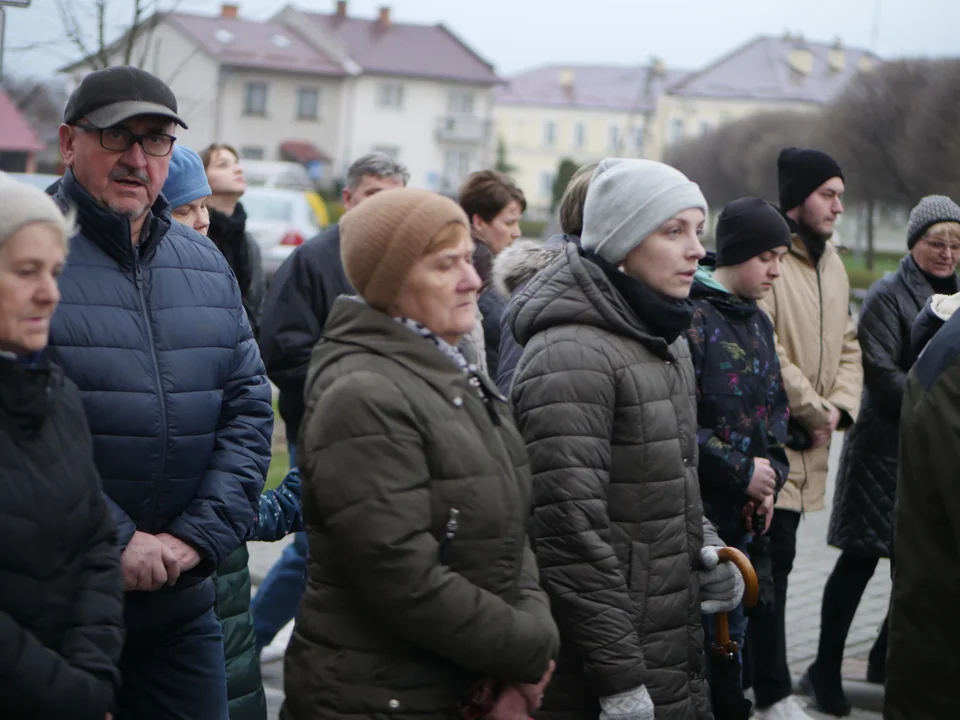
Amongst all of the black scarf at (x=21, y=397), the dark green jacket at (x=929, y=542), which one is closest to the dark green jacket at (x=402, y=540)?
the black scarf at (x=21, y=397)

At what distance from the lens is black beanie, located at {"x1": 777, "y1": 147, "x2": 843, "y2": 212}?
5.99 meters

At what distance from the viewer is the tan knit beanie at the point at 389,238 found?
2992 millimetres

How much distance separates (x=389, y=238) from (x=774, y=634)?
11.2 ft

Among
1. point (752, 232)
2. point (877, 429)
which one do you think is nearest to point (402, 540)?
point (752, 232)

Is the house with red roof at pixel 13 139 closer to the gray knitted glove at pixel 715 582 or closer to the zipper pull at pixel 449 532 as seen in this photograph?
the gray knitted glove at pixel 715 582

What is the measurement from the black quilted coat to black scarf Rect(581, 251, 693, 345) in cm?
270

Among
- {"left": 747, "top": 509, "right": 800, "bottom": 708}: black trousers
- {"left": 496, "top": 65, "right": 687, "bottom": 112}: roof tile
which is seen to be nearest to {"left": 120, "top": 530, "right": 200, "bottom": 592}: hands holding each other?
{"left": 747, "top": 509, "right": 800, "bottom": 708}: black trousers

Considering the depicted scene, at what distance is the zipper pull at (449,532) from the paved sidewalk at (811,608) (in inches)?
115

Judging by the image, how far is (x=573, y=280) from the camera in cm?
384

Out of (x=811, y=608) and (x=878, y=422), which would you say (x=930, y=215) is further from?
(x=811, y=608)

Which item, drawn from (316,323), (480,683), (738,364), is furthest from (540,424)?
(316,323)

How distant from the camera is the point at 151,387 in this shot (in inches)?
137

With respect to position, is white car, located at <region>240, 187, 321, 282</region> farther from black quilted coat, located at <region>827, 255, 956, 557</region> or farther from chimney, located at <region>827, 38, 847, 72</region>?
chimney, located at <region>827, 38, 847, 72</region>

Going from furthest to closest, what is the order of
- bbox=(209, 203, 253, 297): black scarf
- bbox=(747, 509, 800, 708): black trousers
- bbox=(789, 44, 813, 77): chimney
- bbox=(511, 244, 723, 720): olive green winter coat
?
1. bbox=(789, 44, 813, 77): chimney
2. bbox=(209, 203, 253, 297): black scarf
3. bbox=(747, 509, 800, 708): black trousers
4. bbox=(511, 244, 723, 720): olive green winter coat
